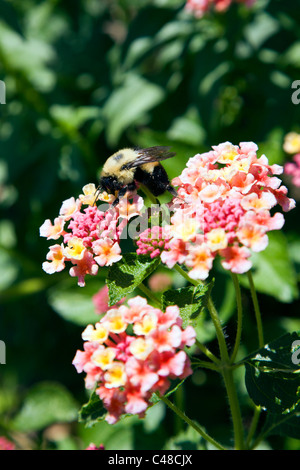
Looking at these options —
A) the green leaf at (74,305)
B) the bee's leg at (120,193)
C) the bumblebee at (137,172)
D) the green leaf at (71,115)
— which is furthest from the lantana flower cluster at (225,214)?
the green leaf at (71,115)

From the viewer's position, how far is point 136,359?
112 cm

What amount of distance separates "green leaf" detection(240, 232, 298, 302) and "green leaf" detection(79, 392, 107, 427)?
2.84ft

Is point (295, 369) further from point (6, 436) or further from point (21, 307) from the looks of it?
point (21, 307)

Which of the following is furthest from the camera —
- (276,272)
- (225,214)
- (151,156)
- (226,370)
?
(276,272)

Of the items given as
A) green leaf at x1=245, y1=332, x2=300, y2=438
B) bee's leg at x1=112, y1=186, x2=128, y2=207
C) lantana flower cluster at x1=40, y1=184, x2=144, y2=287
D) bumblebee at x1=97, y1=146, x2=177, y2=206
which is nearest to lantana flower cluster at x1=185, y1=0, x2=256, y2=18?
bumblebee at x1=97, y1=146, x2=177, y2=206

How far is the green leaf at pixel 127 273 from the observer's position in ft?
4.25

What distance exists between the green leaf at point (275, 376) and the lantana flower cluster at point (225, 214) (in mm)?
248

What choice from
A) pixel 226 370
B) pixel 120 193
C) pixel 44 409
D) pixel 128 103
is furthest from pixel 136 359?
pixel 128 103

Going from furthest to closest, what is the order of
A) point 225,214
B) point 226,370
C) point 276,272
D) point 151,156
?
1. point 276,272
2. point 151,156
3. point 226,370
4. point 225,214

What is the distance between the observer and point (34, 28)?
3.41 m

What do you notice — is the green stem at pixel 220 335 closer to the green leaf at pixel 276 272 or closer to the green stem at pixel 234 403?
the green stem at pixel 234 403

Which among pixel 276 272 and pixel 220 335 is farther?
pixel 276 272

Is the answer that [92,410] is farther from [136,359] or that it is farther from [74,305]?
[74,305]

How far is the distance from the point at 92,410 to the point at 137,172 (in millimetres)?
870
